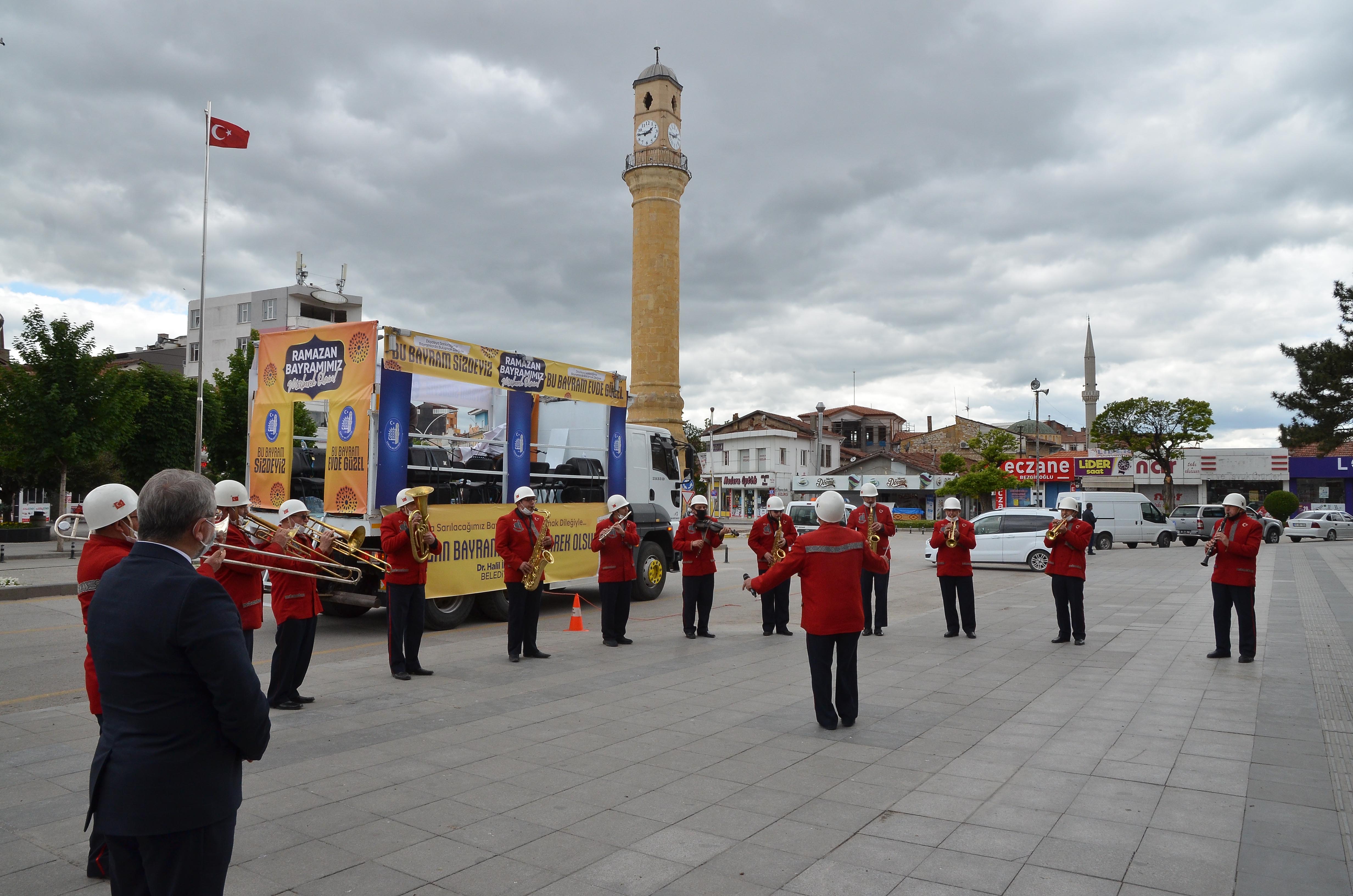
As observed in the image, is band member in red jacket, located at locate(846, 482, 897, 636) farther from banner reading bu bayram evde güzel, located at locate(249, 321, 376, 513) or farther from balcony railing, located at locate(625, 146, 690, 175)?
balcony railing, located at locate(625, 146, 690, 175)

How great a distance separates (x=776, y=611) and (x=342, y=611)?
660 cm

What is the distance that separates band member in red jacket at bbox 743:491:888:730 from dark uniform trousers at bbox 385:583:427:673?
13.1 feet

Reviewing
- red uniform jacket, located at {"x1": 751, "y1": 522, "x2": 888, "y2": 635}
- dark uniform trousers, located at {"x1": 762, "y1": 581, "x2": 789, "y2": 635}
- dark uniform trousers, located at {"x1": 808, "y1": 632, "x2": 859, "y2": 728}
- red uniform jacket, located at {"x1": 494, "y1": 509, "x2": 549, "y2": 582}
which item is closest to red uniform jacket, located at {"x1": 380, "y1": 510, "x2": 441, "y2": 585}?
red uniform jacket, located at {"x1": 494, "y1": 509, "x2": 549, "y2": 582}

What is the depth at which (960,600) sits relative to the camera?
11.7 m

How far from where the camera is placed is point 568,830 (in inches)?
183

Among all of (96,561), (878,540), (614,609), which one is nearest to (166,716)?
(96,561)

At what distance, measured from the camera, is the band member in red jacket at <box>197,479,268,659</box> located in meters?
6.40

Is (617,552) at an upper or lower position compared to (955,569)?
upper

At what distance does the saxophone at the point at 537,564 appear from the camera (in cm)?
962

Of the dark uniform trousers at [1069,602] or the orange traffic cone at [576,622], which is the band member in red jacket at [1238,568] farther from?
the orange traffic cone at [576,622]

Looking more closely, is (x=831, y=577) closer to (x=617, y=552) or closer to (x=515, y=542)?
(x=515, y=542)

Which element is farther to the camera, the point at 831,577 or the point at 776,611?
the point at 776,611

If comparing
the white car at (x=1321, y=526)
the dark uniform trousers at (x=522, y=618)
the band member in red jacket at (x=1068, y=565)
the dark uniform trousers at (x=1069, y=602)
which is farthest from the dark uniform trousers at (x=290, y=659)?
the white car at (x=1321, y=526)

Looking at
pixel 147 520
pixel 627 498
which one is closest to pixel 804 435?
pixel 627 498
